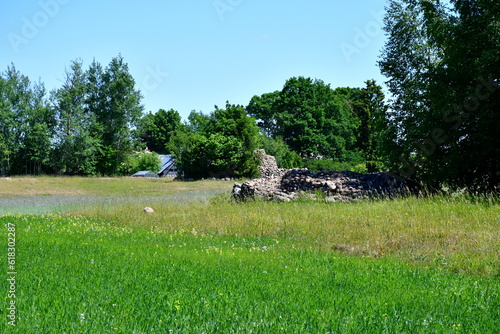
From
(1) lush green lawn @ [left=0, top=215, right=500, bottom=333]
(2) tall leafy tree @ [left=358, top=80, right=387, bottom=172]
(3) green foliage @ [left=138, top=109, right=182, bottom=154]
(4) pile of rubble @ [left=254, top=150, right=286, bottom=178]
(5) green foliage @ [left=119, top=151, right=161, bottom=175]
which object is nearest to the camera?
(1) lush green lawn @ [left=0, top=215, right=500, bottom=333]

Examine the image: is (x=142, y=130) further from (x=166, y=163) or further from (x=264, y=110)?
(x=264, y=110)

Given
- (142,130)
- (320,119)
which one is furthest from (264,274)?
(320,119)

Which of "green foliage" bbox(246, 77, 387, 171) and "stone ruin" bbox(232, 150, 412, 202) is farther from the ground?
"green foliage" bbox(246, 77, 387, 171)

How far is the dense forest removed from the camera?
757 inches

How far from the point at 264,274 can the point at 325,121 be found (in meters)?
62.7

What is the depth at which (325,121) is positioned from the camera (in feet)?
A: 224

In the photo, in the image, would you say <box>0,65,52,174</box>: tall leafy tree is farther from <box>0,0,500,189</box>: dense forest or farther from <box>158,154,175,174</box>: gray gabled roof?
<box>158,154,175,174</box>: gray gabled roof

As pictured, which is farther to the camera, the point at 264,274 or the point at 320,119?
the point at 320,119

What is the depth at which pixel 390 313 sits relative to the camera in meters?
5.22

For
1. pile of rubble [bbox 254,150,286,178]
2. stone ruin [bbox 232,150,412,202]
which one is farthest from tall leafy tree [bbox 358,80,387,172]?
stone ruin [bbox 232,150,412,202]

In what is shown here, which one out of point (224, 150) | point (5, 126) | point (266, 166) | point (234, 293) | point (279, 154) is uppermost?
point (5, 126)

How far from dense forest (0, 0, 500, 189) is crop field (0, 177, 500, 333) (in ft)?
19.1

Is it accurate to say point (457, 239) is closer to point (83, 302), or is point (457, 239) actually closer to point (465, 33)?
point (83, 302)

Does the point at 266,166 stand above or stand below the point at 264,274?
above
